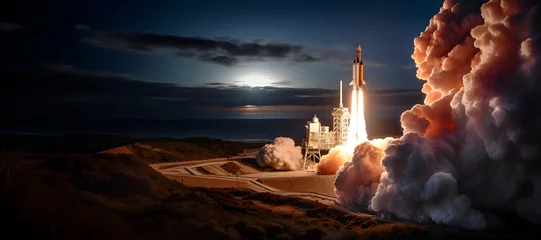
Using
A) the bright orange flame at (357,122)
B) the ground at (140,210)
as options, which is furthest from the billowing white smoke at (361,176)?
the bright orange flame at (357,122)

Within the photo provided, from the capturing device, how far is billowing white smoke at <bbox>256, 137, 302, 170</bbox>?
52.2 meters

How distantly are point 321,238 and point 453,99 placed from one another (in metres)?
10.2

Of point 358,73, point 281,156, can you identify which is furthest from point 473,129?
point 281,156

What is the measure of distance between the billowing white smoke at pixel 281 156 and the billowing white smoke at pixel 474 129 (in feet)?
64.2

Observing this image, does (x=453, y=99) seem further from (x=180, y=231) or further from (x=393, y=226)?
(x=180, y=231)

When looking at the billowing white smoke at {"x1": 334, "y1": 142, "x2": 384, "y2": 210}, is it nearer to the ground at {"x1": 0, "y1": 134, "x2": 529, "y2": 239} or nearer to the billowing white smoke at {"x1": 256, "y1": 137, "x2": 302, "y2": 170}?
the ground at {"x1": 0, "y1": 134, "x2": 529, "y2": 239}

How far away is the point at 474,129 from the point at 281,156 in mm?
23328

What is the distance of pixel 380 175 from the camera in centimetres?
3562

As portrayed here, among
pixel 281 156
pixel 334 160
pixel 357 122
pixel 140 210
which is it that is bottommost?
pixel 140 210

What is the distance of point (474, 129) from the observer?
31.1 meters

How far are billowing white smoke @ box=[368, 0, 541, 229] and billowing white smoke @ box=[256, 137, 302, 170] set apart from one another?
19569 mm

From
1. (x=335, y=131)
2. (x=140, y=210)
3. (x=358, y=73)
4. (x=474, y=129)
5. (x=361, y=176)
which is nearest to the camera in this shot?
(x=140, y=210)

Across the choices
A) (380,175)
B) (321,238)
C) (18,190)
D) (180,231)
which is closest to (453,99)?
(380,175)

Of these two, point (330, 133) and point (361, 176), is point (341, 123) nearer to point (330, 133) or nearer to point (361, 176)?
point (330, 133)
